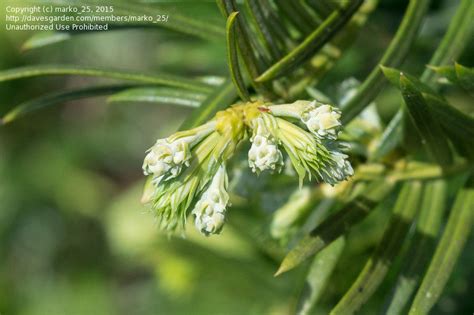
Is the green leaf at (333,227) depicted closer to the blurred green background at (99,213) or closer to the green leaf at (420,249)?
A: the green leaf at (420,249)

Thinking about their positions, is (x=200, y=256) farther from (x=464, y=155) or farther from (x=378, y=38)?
(x=464, y=155)

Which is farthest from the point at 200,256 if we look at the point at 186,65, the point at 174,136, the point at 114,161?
the point at 114,161

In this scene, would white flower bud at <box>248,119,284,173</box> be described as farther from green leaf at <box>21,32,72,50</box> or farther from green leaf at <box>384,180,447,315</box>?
green leaf at <box>21,32,72,50</box>

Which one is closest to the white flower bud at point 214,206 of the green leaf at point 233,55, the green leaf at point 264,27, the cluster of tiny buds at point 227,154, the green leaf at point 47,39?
the cluster of tiny buds at point 227,154

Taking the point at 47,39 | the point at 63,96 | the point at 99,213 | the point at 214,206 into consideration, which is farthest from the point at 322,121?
the point at 99,213

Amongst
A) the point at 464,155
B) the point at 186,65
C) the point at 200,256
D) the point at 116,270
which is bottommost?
the point at 116,270

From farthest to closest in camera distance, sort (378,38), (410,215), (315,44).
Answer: (378,38) < (410,215) < (315,44)

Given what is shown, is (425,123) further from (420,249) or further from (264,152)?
(264,152)
